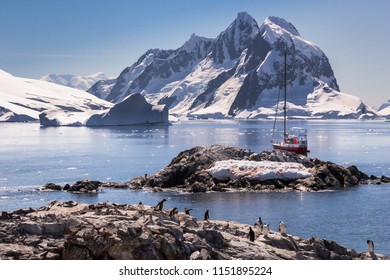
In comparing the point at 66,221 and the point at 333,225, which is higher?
the point at 66,221

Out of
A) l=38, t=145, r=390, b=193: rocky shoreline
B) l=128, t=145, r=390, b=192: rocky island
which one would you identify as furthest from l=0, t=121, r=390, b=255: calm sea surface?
l=128, t=145, r=390, b=192: rocky island

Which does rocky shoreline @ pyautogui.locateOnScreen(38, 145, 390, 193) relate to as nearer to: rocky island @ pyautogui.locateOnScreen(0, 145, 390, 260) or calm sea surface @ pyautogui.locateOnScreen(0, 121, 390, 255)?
calm sea surface @ pyautogui.locateOnScreen(0, 121, 390, 255)

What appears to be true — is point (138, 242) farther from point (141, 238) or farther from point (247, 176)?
point (247, 176)

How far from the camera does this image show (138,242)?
2009 cm

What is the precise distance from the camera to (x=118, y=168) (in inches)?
3199

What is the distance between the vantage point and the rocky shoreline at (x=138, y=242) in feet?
65.5

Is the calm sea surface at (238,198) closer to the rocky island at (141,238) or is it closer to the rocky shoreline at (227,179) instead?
the rocky shoreline at (227,179)

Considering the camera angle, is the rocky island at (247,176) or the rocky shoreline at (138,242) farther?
the rocky island at (247,176)

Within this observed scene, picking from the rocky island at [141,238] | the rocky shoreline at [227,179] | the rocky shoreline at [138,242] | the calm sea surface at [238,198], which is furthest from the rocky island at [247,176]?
the rocky shoreline at [138,242]

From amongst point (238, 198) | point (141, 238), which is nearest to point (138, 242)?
point (141, 238)

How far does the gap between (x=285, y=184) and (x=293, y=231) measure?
20.0 m

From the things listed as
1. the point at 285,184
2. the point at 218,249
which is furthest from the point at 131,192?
the point at 218,249

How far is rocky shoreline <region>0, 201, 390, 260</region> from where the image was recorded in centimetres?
1997

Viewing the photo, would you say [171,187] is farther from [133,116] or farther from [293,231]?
[133,116]
